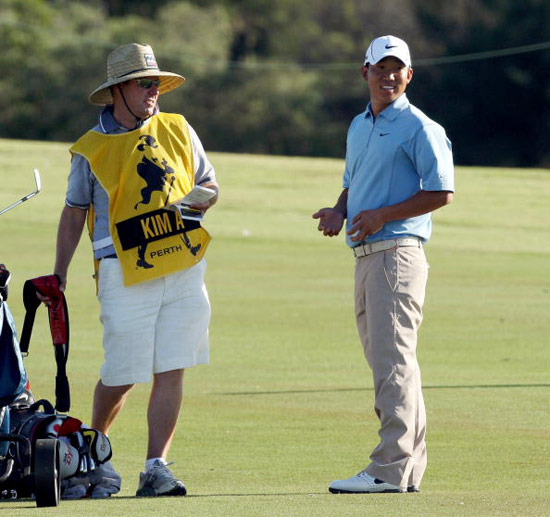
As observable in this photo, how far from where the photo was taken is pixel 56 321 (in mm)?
6949

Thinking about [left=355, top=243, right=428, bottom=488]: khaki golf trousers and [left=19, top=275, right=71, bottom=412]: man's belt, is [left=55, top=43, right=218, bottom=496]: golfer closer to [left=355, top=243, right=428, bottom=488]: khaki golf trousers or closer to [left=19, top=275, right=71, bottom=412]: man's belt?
[left=19, top=275, right=71, bottom=412]: man's belt

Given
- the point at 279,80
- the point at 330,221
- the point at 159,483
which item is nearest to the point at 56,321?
the point at 159,483

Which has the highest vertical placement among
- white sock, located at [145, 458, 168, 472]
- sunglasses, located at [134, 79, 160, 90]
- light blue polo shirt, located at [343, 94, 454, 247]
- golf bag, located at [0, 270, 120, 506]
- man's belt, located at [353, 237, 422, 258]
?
sunglasses, located at [134, 79, 160, 90]

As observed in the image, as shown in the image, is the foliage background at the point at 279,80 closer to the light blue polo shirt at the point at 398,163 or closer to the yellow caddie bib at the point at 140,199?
the yellow caddie bib at the point at 140,199

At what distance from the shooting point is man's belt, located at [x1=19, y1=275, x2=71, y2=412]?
6859mm

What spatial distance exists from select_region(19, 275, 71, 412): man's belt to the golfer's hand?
1230mm

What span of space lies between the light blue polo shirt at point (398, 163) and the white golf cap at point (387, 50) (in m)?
0.19

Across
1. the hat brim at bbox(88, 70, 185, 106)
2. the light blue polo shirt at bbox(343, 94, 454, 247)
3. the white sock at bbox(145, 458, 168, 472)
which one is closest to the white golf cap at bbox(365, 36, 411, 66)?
the light blue polo shirt at bbox(343, 94, 454, 247)

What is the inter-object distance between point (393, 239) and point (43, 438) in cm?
176

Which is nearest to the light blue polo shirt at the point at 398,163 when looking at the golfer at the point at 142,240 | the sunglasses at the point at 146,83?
the golfer at the point at 142,240

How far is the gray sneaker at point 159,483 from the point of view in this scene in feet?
21.9

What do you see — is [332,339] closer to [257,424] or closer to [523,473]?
[257,424]

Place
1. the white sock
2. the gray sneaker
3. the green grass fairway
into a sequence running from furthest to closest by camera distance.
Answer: the white sock, the gray sneaker, the green grass fairway

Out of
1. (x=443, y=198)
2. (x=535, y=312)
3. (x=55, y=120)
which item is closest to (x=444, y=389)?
(x=443, y=198)
